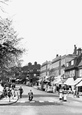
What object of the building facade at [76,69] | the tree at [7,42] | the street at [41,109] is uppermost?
the building facade at [76,69]

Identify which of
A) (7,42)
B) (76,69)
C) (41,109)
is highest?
(76,69)

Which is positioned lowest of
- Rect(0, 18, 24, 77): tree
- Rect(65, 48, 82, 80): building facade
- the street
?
the street

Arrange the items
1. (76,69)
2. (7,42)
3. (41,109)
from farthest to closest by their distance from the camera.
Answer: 1. (76,69)
2. (41,109)
3. (7,42)

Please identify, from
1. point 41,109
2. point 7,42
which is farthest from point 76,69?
point 7,42

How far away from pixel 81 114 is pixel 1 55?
7653mm

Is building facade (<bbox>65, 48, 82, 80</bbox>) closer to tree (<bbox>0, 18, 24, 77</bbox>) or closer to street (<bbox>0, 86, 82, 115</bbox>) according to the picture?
street (<bbox>0, 86, 82, 115</bbox>)

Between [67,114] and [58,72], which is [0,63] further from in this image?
[58,72]

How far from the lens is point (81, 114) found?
21375 mm

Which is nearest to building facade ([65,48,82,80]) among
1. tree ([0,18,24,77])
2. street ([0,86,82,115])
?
street ([0,86,82,115])

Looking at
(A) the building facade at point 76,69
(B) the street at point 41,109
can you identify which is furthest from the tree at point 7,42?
(A) the building facade at point 76,69

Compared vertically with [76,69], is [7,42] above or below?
below

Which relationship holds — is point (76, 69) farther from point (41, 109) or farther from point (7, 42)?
point (7, 42)

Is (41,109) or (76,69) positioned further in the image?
(76,69)

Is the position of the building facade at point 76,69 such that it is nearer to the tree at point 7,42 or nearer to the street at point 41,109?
the street at point 41,109
